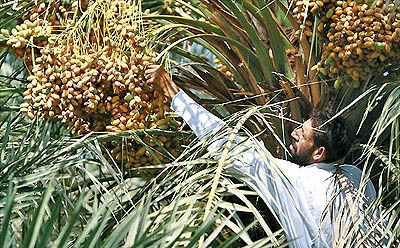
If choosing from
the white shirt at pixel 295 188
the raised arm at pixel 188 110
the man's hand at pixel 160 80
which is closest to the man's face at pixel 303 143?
the white shirt at pixel 295 188

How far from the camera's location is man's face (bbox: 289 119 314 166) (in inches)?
101

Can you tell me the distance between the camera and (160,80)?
246 cm

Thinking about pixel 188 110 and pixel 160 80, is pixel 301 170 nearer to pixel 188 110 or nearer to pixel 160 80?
pixel 188 110

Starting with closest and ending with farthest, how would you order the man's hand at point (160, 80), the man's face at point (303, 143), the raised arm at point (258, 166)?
1. the raised arm at point (258, 166)
2. the man's hand at point (160, 80)
3. the man's face at point (303, 143)

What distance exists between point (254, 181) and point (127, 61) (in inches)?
19.0

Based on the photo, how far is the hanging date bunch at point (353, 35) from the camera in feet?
7.55

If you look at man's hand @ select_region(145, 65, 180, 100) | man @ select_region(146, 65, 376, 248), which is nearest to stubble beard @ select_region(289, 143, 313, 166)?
man @ select_region(146, 65, 376, 248)

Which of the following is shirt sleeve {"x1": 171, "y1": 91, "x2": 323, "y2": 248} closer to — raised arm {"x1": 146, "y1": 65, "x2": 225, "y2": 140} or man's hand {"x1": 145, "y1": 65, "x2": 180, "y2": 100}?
raised arm {"x1": 146, "y1": 65, "x2": 225, "y2": 140}

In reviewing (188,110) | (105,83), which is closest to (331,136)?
(188,110)

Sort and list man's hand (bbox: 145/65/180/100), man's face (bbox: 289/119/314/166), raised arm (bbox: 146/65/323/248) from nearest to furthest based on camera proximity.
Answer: raised arm (bbox: 146/65/323/248)
man's hand (bbox: 145/65/180/100)
man's face (bbox: 289/119/314/166)

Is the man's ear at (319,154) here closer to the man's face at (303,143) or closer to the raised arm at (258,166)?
the man's face at (303,143)

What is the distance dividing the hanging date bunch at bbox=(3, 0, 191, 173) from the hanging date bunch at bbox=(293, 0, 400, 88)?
0.46 meters

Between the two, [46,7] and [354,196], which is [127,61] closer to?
[46,7]

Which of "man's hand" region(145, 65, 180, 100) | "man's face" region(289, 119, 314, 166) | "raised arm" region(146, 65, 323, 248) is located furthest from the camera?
"man's face" region(289, 119, 314, 166)
